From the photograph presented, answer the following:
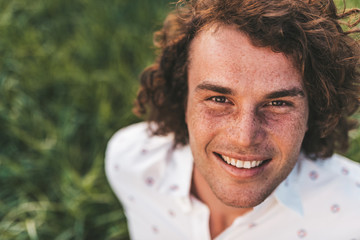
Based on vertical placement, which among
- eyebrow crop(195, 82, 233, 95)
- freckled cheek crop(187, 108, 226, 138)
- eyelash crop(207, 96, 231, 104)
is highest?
eyebrow crop(195, 82, 233, 95)

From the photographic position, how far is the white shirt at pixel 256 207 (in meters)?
1.76

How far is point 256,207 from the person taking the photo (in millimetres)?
1717

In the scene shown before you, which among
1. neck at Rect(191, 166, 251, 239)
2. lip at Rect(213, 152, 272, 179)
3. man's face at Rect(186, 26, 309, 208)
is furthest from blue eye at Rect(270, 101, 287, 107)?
neck at Rect(191, 166, 251, 239)

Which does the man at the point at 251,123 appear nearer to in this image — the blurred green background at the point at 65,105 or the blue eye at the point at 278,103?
the blue eye at the point at 278,103

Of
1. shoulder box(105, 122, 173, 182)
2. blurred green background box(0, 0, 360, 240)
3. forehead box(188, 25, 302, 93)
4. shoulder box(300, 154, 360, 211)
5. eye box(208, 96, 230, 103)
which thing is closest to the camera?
forehead box(188, 25, 302, 93)

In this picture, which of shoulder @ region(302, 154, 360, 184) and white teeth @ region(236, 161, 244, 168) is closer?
white teeth @ region(236, 161, 244, 168)

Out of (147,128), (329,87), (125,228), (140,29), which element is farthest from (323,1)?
(140,29)

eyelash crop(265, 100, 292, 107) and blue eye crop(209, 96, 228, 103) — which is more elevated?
blue eye crop(209, 96, 228, 103)

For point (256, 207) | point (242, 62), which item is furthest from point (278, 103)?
point (256, 207)

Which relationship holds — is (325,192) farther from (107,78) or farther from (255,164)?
(107,78)

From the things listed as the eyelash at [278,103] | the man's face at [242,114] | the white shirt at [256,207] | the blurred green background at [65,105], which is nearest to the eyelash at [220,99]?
the man's face at [242,114]

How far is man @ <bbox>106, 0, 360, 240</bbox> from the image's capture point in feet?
4.42

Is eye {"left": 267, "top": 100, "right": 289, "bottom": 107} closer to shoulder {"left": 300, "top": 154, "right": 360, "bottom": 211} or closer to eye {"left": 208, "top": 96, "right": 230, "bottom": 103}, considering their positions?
eye {"left": 208, "top": 96, "right": 230, "bottom": 103}

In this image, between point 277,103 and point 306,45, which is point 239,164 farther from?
point 306,45
